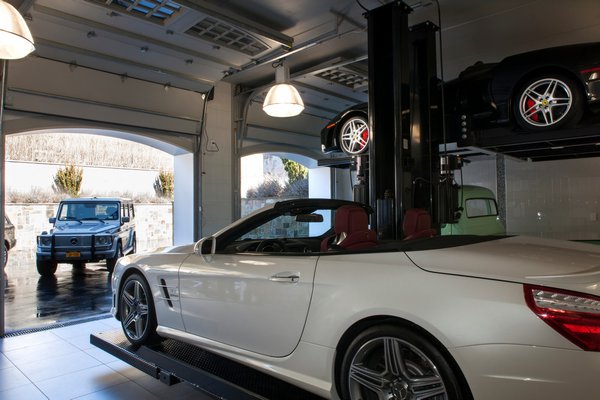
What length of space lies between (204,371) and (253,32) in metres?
3.74

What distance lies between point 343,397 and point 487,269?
846mm

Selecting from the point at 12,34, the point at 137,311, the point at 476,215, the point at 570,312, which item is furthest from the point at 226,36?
the point at 570,312

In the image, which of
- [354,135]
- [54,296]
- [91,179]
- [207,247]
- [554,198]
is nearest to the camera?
[207,247]

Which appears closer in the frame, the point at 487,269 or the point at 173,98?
the point at 487,269

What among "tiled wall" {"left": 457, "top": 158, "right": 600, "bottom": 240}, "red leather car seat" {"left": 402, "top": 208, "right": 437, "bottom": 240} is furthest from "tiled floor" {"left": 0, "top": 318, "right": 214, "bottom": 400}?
"tiled wall" {"left": 457, "top": 158, "right": 600, "bottom": 240}

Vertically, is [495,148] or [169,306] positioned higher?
[495,148]

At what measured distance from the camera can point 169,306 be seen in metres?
2.76

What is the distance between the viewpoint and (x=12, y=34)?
2910 mm

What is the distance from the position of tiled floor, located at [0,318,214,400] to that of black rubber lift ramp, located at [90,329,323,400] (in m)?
0.22

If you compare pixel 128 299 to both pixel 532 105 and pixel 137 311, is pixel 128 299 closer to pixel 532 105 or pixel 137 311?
pixel 137 311

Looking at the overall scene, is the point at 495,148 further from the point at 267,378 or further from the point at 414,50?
the point at 267,378

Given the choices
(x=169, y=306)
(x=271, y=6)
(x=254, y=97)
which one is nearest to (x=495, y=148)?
(x=271, y=6)

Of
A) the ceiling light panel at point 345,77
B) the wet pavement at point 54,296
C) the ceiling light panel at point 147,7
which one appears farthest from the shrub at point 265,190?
the ceiling light panel at point 147,7

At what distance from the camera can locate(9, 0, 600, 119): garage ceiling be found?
171 inches
